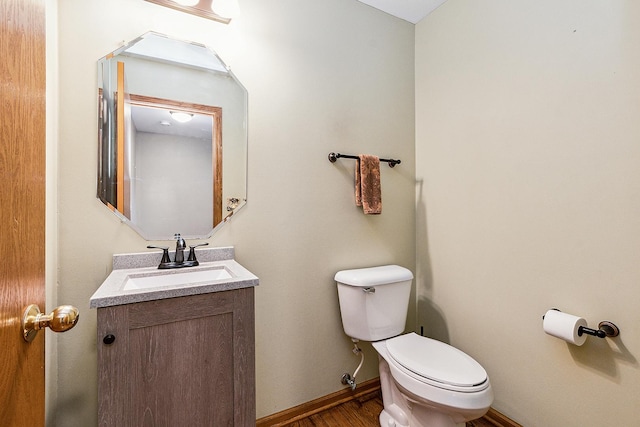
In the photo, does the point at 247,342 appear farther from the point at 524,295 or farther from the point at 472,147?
the point at 472,147

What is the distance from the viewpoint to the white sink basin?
1.23m

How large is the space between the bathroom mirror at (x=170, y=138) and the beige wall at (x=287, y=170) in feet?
0.16

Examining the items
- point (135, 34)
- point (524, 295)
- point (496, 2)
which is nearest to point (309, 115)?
point (135, 34)

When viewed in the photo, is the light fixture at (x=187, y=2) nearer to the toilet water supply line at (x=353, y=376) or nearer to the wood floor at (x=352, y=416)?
the toilet water supply line at (x=353, y=376)

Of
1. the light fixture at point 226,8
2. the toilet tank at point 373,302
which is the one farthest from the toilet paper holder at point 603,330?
the light fixture at point 226,8

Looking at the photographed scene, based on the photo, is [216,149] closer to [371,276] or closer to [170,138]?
[170,138]

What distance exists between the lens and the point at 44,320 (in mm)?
557

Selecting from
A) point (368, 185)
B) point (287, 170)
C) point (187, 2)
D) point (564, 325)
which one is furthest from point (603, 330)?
point (187, 2)

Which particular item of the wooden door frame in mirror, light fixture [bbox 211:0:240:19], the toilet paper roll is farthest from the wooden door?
the toilet paper roll

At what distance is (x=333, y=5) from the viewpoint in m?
1.82

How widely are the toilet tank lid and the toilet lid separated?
0.32 meters

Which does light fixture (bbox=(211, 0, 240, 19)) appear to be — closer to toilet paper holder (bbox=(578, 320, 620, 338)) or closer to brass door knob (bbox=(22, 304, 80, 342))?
brass door knob (bbox=(22, 304, 80, 342))

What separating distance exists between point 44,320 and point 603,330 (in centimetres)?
182

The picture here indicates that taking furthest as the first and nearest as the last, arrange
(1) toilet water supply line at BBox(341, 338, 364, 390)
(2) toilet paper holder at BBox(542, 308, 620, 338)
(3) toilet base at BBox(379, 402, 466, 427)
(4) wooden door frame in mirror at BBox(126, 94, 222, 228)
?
1. (1) toilet water supply line at BBox(341, 338, 364, 390)
2. (4) wooden door frame in mirror at BBox(126, 94, 222, 228)
3. (3) toilet base at BBox(379, 402, 466, 427)
4. (2) toilet paper holder at BBox(542, 308, 620, 338)
